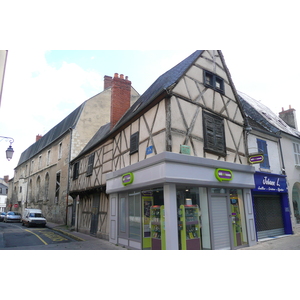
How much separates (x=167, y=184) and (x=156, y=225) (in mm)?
1561

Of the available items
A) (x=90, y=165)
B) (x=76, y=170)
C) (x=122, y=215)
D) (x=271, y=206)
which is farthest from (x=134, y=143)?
(x=76, y=170)

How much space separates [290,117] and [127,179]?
40.4 feet

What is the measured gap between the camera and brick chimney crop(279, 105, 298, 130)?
15.1 meters

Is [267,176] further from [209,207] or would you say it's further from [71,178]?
[71,178]

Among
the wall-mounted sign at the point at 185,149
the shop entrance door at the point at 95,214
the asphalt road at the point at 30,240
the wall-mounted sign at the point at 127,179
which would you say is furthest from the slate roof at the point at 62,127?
the wall-mounted sign at the point at 185,149

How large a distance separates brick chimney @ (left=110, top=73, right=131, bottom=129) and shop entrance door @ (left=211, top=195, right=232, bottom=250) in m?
6.44

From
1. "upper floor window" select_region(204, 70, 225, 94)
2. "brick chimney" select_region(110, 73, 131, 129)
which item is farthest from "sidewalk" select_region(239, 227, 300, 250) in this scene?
"brick chimney" select_region(110, 73, 131, 129)

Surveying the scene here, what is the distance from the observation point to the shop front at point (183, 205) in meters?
6.50

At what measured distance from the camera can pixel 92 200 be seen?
500 inches

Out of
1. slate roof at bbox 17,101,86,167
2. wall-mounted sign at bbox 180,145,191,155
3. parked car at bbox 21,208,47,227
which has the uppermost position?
slate roof at bbox 17,101,86,167

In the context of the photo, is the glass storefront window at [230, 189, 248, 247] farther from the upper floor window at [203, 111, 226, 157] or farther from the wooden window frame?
the wooden window frame

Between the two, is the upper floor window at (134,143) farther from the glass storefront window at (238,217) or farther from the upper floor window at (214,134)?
the glass storefront window at (238,217)

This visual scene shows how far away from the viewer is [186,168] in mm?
6785

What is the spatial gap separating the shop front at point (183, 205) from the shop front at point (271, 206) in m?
1.10
